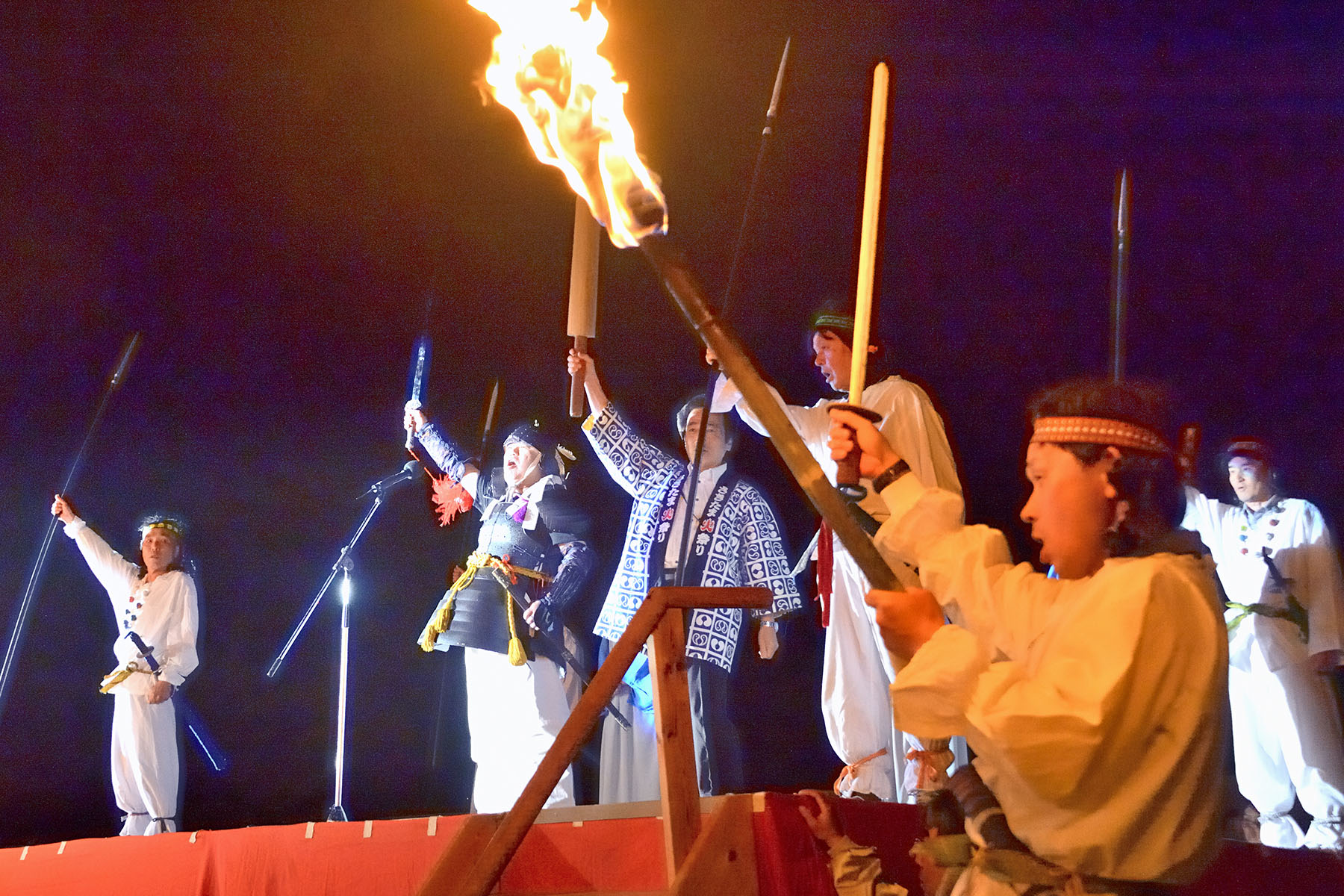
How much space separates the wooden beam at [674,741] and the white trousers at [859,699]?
1266 millimetres

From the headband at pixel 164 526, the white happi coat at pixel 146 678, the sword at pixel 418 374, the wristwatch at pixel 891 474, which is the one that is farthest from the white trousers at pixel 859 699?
the headband at pixel 164 526

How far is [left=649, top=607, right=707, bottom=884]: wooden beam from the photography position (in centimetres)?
265

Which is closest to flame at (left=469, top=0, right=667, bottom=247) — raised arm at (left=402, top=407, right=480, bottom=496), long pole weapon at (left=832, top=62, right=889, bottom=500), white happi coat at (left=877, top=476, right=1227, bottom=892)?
long pole weapon at (left=832, top=62, right=889, bottom=500)

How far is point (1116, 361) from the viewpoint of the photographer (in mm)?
4793

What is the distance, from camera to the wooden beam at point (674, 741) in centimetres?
265

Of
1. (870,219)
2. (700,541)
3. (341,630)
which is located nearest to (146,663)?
(341,630)

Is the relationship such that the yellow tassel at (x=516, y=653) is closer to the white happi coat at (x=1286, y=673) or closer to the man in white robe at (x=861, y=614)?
the man in white robe at (x=861, y=614)

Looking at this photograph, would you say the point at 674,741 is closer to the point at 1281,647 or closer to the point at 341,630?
the point at 1281,647

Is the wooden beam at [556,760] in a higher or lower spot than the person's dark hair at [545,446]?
lower

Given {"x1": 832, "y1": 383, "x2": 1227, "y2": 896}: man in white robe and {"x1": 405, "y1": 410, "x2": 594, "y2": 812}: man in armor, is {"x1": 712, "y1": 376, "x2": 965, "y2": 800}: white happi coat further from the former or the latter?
{"x1": 832, "y1": 383, "x2": 1227, "y2": 896}: man in white robe

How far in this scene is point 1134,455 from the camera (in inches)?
72.4

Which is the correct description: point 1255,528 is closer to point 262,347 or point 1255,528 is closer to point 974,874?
point 974,874

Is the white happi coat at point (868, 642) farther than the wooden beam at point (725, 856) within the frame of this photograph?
Yes

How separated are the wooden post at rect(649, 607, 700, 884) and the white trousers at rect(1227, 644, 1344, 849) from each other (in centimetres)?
300
